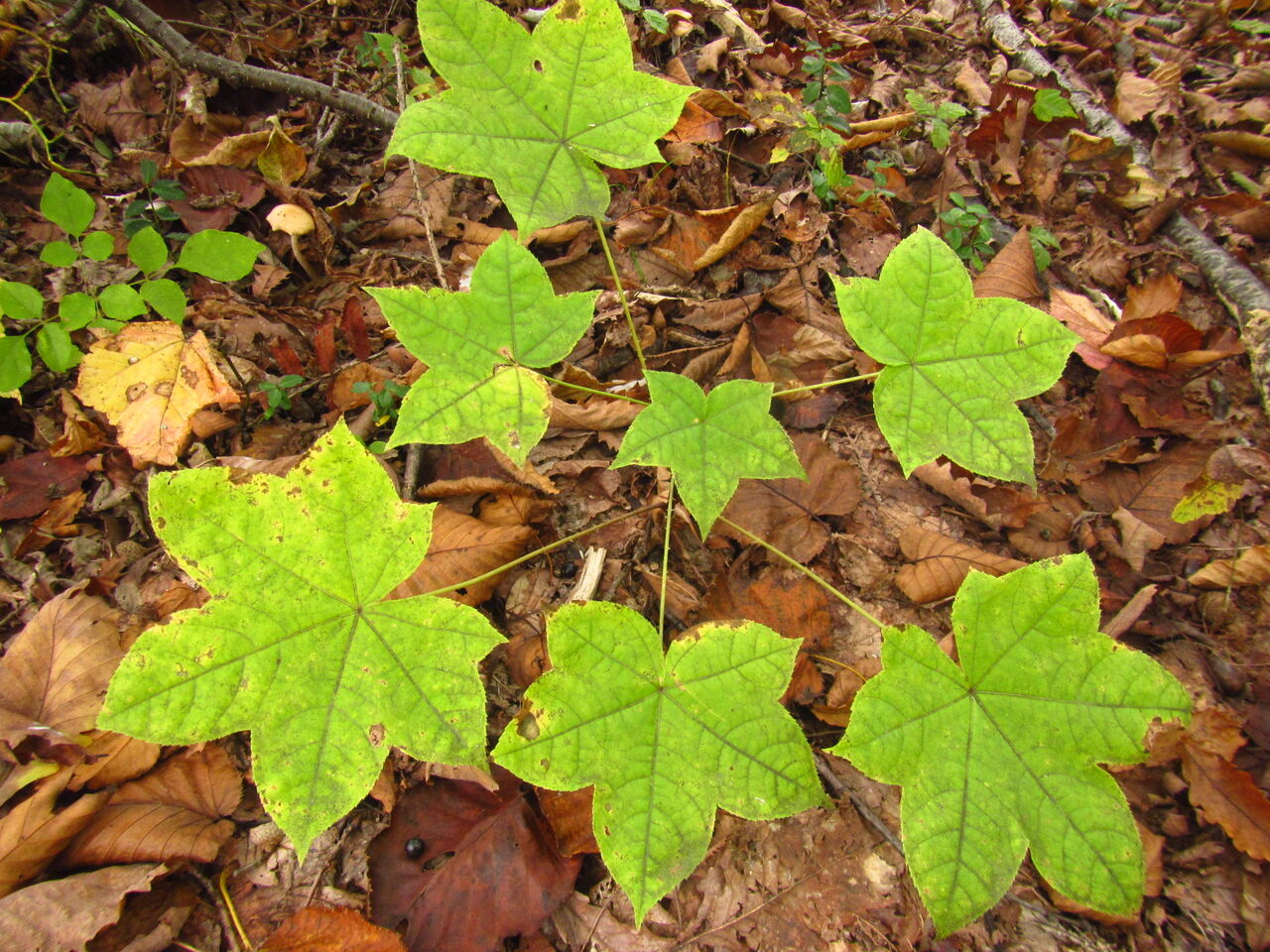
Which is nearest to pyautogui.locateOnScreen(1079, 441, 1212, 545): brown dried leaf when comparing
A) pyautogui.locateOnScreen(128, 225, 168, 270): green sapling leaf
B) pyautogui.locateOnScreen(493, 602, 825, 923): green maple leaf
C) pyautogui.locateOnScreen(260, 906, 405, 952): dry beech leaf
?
pyautogui.locateOnScreen(493, 602, 825, 923): green maple leaf

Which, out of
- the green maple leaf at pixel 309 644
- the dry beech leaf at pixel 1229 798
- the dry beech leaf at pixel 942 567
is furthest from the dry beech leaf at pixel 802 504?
the dry beech leaf at pixel 1229 798

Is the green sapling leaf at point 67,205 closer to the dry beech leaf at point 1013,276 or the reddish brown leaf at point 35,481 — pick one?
the reddish brown leaf at point 35,481

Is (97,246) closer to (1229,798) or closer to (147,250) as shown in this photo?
(147,250)

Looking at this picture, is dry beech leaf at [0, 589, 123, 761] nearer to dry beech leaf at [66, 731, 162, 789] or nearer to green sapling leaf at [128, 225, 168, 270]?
dry beech leaf at [66, 731, 162, 789]

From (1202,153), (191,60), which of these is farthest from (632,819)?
(1202,153)

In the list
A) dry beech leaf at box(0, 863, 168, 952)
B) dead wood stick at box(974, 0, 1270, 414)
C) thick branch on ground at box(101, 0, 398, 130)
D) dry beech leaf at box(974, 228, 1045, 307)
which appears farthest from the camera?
thick branch on ground at box(101, 0, 398, 130)

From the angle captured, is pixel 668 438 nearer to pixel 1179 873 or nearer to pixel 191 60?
pixel 1179 873

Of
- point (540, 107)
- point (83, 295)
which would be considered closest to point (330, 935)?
point (83, 295)
